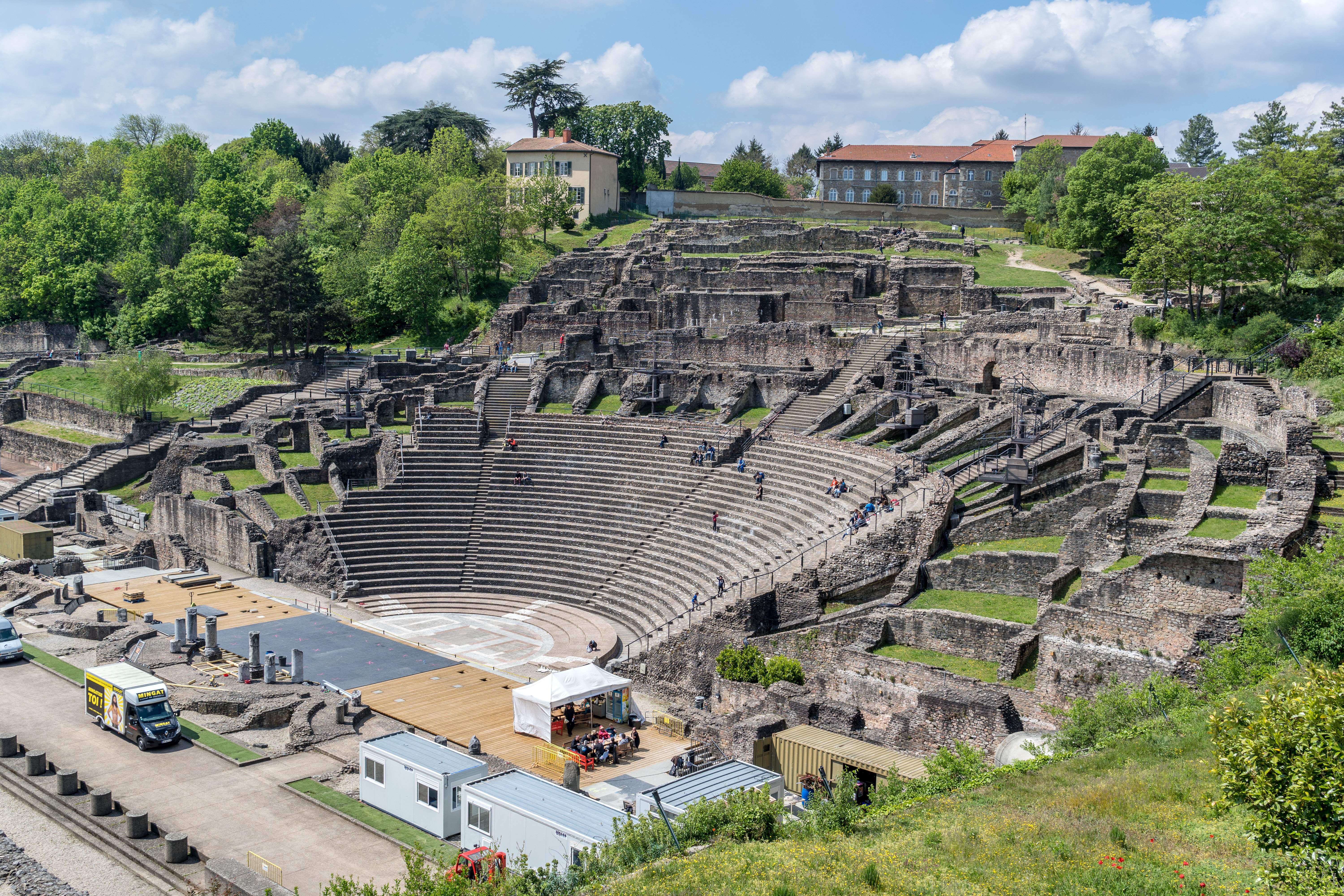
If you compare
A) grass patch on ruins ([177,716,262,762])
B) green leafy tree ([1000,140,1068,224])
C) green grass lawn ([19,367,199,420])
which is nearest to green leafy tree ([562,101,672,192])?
green leafy tree ([1000,140,1068,224])

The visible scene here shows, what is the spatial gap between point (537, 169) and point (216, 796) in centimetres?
6743

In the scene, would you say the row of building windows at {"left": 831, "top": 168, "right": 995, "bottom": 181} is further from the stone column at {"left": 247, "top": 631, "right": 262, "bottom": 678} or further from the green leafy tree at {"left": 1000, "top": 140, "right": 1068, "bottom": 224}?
the stone column at {"left": 247, "top": 631, "right": 262, "bottom": 678}

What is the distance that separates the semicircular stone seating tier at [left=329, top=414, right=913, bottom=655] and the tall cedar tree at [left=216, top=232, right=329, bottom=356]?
64.5 ft

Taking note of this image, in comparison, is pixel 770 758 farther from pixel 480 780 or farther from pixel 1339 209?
pixel 1339 209

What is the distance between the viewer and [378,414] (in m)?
51.8

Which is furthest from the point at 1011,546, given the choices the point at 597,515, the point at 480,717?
the point at 597,515

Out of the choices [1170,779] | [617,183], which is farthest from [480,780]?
[617,183]

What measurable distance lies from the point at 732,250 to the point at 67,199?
207ft

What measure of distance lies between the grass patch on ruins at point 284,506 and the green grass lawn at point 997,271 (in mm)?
36059

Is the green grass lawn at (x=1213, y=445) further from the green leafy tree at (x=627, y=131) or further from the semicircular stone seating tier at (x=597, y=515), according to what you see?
the green leafy tree at (x=627, y=131)

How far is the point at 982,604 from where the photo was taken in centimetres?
A: 2836

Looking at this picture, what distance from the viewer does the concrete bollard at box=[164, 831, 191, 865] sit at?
19609mm

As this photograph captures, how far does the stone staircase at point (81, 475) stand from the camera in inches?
2040

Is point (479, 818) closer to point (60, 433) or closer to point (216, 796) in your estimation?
point (216, 796)
